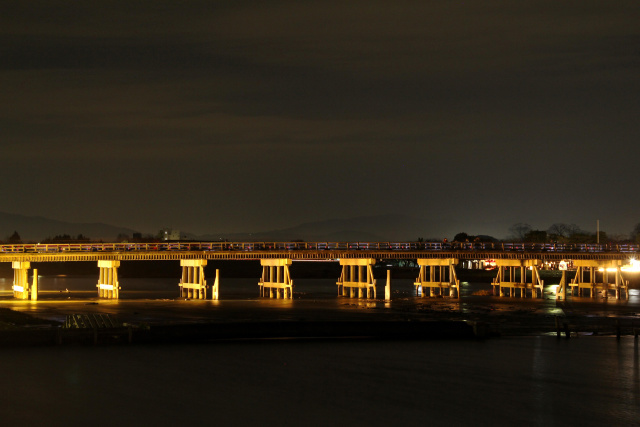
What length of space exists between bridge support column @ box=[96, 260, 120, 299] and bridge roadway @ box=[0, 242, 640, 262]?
60 cm

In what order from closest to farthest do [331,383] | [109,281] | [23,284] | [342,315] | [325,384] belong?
[325,384] < [331,383] < [342,315] < [23,284] < [109,281]

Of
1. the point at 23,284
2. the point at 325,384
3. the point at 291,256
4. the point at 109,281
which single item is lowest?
the point at 325,384

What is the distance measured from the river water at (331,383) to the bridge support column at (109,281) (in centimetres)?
3688

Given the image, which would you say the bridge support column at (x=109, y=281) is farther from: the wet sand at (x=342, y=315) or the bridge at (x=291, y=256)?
the wet sand at (x=342, y=315)

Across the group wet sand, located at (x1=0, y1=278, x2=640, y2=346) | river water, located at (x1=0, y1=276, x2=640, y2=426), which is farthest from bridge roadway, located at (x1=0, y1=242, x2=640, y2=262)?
river water, located at (x1=0, y1=276, x2=640, y2=426)

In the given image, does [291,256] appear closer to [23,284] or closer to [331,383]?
[23,284]

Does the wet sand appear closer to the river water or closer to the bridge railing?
the river water

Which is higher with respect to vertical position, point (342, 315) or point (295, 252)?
point (295, 252)

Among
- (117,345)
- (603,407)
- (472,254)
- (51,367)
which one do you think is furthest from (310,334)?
(472,254)

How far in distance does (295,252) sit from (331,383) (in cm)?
5095

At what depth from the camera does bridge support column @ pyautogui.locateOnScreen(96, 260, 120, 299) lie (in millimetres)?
86188

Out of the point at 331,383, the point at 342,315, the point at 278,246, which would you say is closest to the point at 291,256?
the point at 278,246

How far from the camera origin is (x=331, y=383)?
40.3m

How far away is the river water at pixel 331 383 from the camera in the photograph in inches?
1331
